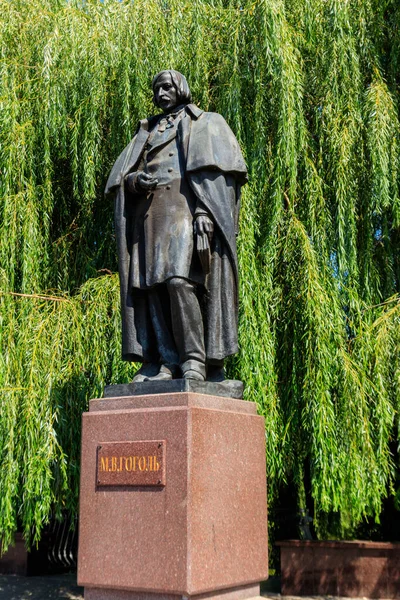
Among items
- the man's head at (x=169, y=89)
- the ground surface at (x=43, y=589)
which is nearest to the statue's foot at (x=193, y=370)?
the man's head at (x=169, y=89)

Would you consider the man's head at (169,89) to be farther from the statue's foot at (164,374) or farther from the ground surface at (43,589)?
the ground surface at (43,589)

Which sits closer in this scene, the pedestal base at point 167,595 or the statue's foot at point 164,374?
the pedestal base at point 167,595

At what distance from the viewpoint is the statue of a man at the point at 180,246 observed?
506 centimetres

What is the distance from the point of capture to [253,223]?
8.30 metres

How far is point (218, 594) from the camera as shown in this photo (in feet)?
14.7

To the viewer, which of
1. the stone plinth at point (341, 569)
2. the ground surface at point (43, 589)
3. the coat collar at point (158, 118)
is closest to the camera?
the coat collar at point (158, 118)

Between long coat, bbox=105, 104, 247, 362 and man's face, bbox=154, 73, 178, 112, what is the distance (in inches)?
9.6

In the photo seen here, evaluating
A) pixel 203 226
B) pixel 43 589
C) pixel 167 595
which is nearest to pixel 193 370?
pixel 203 226

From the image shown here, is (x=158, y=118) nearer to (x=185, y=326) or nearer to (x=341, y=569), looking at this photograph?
(x=185, y=326)

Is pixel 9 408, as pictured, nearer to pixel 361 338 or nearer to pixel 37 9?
pixel 361 338

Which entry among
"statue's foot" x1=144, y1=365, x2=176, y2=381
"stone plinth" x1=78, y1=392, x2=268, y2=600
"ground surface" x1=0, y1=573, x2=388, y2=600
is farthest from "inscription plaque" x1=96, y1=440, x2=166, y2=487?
"ground surface" x1=0, y1=573, x2=388, y2=600

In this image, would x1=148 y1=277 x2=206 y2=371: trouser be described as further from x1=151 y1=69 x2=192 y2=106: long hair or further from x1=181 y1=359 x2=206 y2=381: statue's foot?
x1=151 y1=69 x2=192 y2=106: long hair

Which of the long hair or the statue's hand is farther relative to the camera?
the long hair

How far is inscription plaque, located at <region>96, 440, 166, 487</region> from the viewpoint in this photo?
4531 mm
